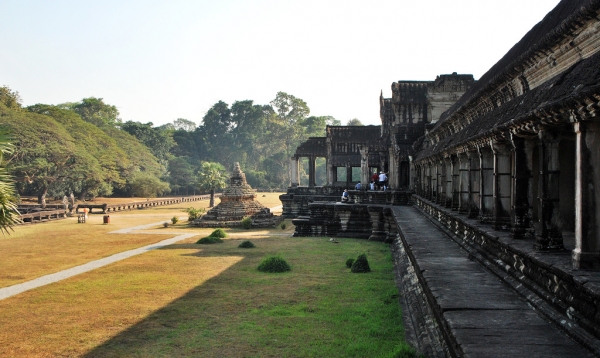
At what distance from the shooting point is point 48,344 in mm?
7918

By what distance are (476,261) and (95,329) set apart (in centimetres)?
614

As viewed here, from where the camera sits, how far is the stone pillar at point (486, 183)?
8.95m

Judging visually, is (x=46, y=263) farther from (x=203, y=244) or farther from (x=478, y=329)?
(x=478, y=329)

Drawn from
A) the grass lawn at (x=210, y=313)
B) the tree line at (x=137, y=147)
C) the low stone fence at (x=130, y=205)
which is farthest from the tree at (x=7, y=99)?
the grass lawn at (x=210, y=313)

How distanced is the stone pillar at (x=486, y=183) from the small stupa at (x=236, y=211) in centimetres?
2276

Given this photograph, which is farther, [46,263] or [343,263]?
[46,263]

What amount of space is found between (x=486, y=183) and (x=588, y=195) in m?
4.84

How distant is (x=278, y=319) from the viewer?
8.88 metres

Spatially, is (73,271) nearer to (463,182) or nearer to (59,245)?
(59,245)

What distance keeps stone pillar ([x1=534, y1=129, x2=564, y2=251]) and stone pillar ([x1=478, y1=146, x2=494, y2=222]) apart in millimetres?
3263

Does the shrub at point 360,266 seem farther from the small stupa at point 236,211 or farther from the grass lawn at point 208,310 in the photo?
the small stupa at point 236,211

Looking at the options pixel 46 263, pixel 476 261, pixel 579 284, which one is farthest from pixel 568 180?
pixel 46 263

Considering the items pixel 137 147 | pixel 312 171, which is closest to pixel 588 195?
pixel 312 171

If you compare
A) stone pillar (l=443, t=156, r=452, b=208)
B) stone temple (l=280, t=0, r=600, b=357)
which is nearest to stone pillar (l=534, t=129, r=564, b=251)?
stone temple (l=280, t=0, r=600, b=357)
